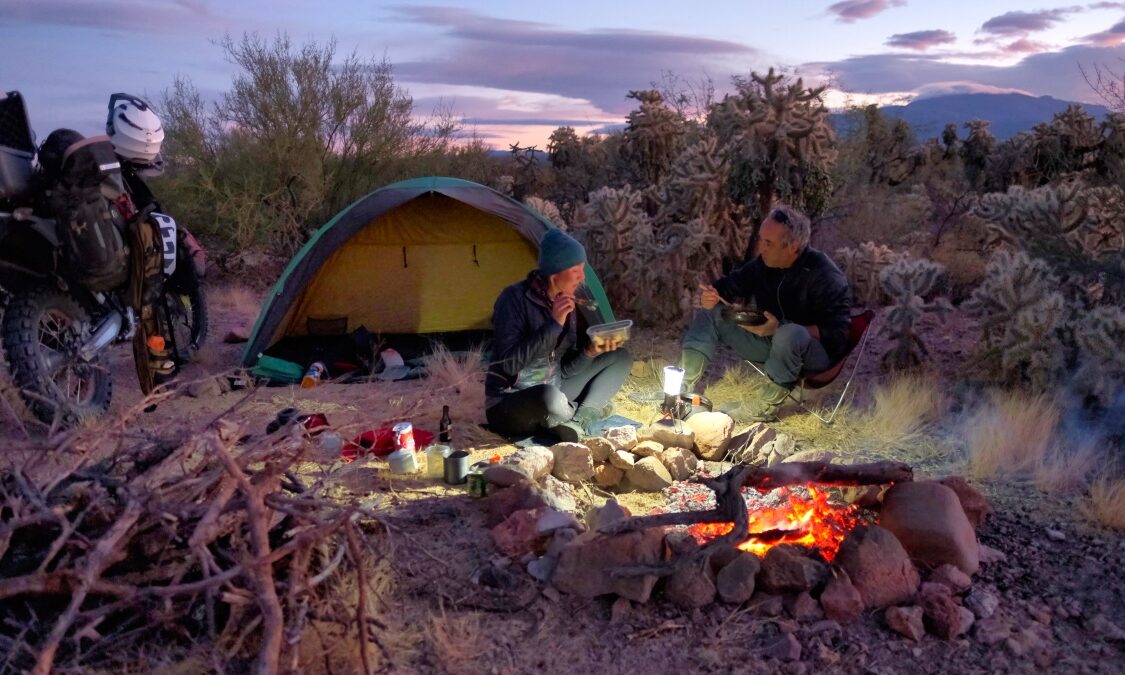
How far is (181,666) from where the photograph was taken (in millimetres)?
2184

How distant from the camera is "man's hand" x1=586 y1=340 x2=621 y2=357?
14.2 feet

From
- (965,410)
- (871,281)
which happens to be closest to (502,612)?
(965,410)

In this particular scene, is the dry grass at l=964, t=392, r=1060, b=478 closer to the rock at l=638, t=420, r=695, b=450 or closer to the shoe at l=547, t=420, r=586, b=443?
the rock at l=638, t=420, r=695, b=450

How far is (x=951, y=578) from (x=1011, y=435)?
1622mm

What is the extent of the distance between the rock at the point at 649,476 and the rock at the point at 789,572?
108 centimetres

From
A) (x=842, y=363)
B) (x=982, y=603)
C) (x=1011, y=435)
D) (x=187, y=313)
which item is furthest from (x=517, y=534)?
(x=187, y=313)

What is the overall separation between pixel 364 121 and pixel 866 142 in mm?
9303

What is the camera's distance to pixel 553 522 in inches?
119

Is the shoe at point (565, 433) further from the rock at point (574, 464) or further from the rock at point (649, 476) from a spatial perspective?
the rock at point (649, 476)

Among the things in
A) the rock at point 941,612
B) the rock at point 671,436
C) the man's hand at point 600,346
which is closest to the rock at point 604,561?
the rock at point 941,612

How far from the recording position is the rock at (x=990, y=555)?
2.97m

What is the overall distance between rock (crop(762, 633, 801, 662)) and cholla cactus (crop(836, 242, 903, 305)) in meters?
5.81

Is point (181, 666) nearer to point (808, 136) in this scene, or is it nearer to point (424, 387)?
point (424, 387)

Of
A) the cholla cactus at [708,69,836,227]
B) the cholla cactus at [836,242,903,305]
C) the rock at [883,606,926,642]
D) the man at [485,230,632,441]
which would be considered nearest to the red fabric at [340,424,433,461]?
the man at [485,230,632,441]
